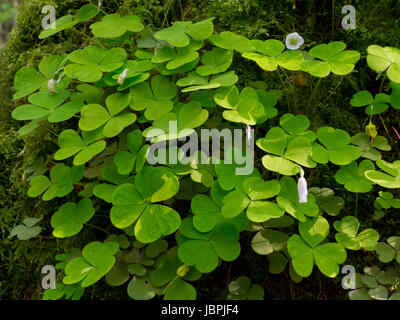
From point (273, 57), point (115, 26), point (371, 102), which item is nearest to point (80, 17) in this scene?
point (115, 26)

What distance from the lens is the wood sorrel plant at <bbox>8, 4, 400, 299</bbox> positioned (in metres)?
1.19

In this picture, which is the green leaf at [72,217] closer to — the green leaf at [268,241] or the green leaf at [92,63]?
the green leaf at [92,63]

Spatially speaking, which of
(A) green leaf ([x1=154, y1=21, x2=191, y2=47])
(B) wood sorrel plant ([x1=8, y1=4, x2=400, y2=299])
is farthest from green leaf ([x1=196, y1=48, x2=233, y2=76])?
(A) green leaf ([x1=154, y1=21, x2=191, y2=47])

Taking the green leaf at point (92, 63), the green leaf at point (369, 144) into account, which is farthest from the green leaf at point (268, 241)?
the green leaf at point (92, 63)

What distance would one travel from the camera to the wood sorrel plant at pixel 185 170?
3.90 ft

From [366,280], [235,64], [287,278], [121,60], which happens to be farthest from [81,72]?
[366,280]

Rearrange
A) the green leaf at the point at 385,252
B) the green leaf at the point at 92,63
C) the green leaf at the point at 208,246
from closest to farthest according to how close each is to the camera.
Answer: the green leaf at the point at 208,246 → the green leaf at the point at 385,252 → the green leaf at the point at 92,63

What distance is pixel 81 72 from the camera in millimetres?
1414

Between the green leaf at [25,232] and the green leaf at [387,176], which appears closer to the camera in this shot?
the green leaf at [387,176]

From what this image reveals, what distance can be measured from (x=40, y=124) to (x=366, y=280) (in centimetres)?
152

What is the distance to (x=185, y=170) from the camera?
1.29 meters

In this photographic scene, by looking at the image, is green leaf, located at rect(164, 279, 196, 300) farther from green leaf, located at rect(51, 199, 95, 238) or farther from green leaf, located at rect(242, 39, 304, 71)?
green leaf, located at rect(242, 39, 304, 71)

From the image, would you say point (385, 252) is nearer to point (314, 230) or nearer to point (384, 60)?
point (314, 230)

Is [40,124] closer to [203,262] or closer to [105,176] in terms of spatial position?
[105,176]
